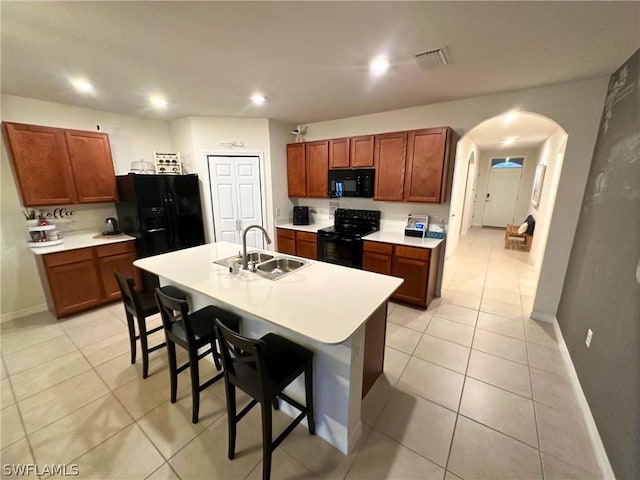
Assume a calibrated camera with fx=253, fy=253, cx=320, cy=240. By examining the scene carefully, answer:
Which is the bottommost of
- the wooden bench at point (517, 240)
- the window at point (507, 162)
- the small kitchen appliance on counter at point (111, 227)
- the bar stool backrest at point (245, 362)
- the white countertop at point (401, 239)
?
the wooden bench at point (517, 240)

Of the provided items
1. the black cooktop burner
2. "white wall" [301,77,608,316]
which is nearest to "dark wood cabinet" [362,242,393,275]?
the black cooktop burner

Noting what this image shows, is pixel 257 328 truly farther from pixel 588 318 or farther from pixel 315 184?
pixel 315 184

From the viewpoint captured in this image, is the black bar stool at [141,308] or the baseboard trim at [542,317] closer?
the black bar stool at [141,308]

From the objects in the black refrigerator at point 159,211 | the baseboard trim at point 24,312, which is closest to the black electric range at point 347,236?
the black refrigerator at point 159,211

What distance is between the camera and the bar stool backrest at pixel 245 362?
4.07 feet

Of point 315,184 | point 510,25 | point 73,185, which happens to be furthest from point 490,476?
point 73,185

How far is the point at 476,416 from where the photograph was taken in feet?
5.98

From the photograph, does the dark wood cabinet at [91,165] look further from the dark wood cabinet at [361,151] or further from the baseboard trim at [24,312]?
the dark wood cabinet at [361,151]

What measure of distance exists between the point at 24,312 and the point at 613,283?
5938 mm

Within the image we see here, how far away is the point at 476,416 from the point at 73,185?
15.9 feet

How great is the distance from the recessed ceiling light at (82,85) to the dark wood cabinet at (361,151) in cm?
307

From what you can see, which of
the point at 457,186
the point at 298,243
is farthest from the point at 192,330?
the point at 457,186

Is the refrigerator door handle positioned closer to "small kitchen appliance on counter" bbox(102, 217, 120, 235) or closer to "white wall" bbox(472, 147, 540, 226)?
"small kitchen appliance on counter" bbox(102, 217, 120, 235)

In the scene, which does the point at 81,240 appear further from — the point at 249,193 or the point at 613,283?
the point at 613,283
